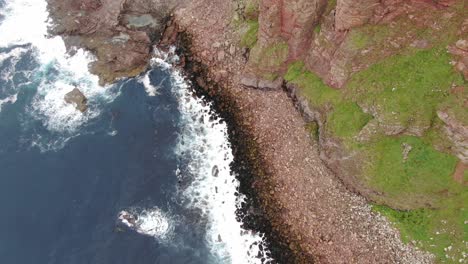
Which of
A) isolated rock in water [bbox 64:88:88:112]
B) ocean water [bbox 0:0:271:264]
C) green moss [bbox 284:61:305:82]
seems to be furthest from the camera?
isolated rock in water [bbox 64:88:88:112]

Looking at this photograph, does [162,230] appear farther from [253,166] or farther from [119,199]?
[253,166]

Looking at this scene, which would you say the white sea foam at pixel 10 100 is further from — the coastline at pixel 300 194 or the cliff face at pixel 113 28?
the coastline at pixel 300 194

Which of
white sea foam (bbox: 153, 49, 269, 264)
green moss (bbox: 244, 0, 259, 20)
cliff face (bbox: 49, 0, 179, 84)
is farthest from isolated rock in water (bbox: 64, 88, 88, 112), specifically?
green moss (bbox: 244, 0, 259, 20)

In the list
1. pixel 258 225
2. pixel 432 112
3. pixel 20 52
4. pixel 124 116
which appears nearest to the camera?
pixel 432 112

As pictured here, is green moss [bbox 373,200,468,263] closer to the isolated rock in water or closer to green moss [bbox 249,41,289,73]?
green moss [bbox 249,41,289,73]

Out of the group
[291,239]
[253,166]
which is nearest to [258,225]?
[291,239]

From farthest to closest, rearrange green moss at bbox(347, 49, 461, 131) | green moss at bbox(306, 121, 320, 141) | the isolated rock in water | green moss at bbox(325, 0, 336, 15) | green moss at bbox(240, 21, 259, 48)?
1. green moss at bbox(240, 21, 259, 48)
2. the isolated rock in water
3. green moss at bbox(306, 121, 320, 141)
4. green moss at bbox(325, 0, 336, 15)
5. green moss at bbox(347, 49, 461, 131)
